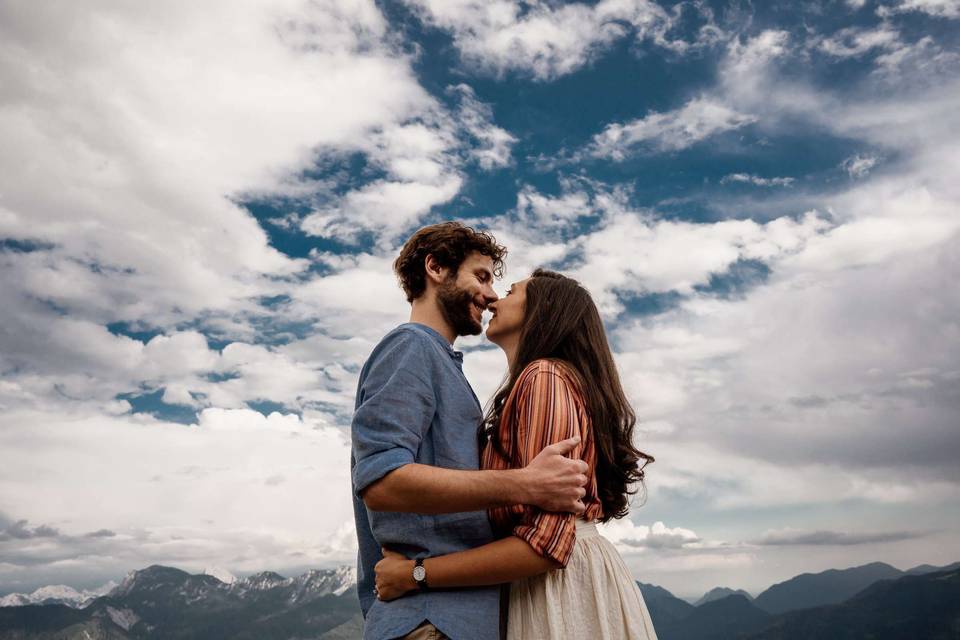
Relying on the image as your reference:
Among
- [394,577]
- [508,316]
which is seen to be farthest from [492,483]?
[508,316]

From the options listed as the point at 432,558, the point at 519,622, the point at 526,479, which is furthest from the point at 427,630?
the point at 526,479

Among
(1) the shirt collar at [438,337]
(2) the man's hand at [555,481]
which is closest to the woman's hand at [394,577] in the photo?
(2) the man's hand at [555,481]

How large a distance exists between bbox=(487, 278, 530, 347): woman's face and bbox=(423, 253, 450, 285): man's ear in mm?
594

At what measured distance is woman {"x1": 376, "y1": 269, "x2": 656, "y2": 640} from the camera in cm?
469

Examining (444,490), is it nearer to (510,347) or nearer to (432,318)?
(432,318)

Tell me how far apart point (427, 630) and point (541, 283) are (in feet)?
10.5

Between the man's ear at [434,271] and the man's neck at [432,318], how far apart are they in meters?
0.20

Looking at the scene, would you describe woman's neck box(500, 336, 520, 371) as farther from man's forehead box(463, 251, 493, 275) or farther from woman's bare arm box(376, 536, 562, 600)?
woman's bare arm box(376, 536, 562, 600)

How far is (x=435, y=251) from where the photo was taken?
6.25m

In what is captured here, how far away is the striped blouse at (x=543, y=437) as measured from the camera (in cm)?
473

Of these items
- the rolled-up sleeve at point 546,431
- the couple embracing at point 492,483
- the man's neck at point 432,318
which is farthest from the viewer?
the man's neck at point 432,318

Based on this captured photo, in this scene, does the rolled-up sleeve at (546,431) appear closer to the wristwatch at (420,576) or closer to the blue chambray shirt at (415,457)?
the blue chambray shirt at (415,457)

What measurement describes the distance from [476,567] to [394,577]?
1.87 feet

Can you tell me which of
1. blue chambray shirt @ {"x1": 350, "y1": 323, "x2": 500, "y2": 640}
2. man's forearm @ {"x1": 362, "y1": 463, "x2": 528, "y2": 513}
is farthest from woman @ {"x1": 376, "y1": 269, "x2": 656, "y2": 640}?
man's forearm @ {"x1": 362, "y1": 463, "x2": 528, "y2": 513}
